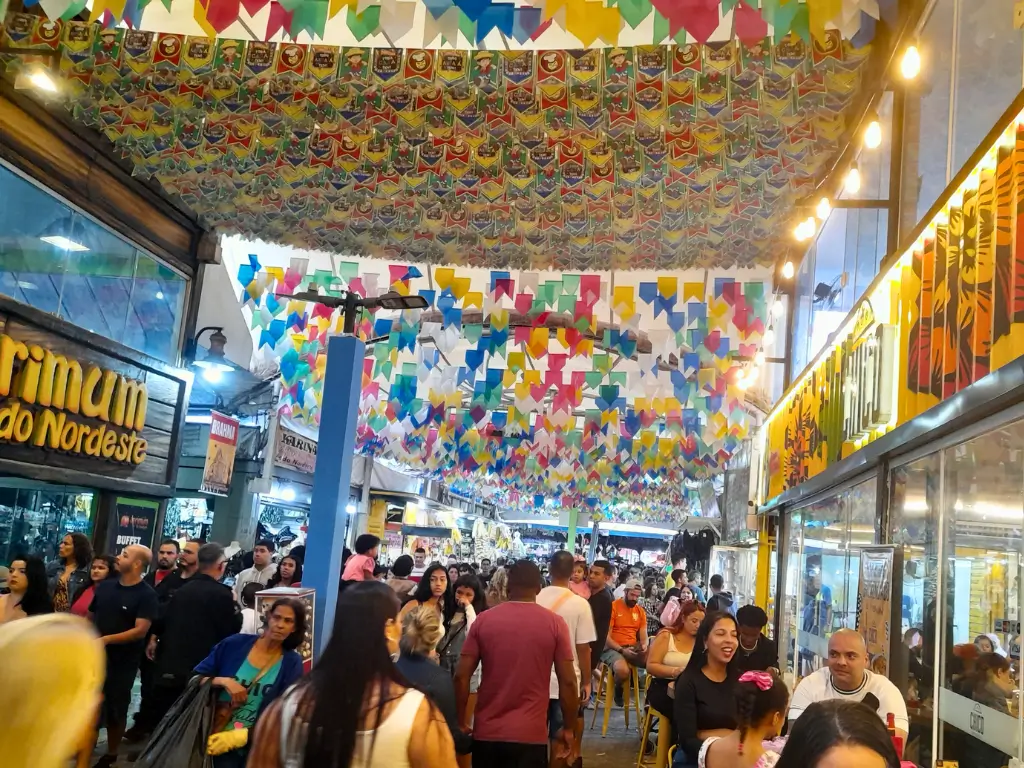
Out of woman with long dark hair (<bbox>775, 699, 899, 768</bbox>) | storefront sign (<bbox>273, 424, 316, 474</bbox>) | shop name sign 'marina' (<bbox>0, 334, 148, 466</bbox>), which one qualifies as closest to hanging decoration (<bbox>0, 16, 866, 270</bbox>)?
shop name sign 'marina' (<bbox>0, 334, 148, 466</bbox>)

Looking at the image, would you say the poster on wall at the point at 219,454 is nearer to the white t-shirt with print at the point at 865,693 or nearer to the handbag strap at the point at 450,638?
the handbag strap at the point at 450,638

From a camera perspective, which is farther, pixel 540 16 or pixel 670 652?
pixel 670 652

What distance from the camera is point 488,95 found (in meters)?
7.39

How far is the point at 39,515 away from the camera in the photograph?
9.67 m

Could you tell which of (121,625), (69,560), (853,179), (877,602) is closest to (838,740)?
(877,602)

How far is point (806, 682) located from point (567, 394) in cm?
1013

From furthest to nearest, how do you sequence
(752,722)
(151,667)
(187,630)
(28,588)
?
(151,667) < (187,630) < (28,588) < (752,722)

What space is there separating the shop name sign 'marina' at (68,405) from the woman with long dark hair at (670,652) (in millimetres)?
5706

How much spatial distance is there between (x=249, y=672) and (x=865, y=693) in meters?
2.95

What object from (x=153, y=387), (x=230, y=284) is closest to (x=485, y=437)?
(x=230, y=284)

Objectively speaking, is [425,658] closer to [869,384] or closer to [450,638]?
[450,638]

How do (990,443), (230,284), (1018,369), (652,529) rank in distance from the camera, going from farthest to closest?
(652,529) → (230,284) → (990,443) → (1018,369)

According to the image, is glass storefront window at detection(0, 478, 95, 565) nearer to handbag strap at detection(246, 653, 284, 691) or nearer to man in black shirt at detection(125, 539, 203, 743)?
man in black shirt at detection(125, 539, 203, 743)

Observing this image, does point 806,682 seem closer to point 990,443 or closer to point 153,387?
point 990,443
